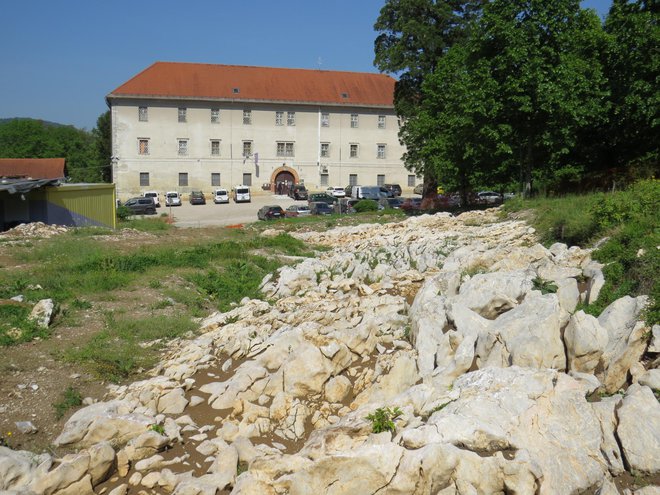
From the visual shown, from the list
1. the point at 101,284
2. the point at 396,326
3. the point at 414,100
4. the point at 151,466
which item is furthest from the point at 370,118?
the point at 151,466

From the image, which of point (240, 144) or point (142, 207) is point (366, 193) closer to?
point (240, 144)

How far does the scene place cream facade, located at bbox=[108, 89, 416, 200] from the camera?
54656 millimetres

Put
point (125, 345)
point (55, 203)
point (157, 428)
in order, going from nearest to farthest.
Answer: point (157, 428), point (125, 345), point (55, 203)

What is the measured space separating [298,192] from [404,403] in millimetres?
46440

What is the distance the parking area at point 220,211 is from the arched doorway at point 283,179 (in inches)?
50.1

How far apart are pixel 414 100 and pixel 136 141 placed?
27387 mm

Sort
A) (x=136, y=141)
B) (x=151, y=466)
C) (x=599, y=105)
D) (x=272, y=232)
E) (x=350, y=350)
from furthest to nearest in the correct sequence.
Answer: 1. (x=136, y=141)
2. (x=272, y=232)
3. (x=599, y=105)
4. (x=350, y=350)
5. (x=151, y=466)

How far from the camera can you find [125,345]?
43.1ft

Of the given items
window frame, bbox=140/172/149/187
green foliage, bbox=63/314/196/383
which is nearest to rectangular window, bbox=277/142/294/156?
window frame, bbox=140/172/149/187

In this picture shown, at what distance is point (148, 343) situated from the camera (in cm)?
1343

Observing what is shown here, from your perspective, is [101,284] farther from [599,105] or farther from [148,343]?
[599,105]

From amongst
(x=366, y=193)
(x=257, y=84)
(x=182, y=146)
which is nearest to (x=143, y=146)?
(x=182, y=146)

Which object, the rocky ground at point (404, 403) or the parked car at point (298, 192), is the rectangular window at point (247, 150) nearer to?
the parked car at point (298, 192)

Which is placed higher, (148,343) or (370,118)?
(370,118)
